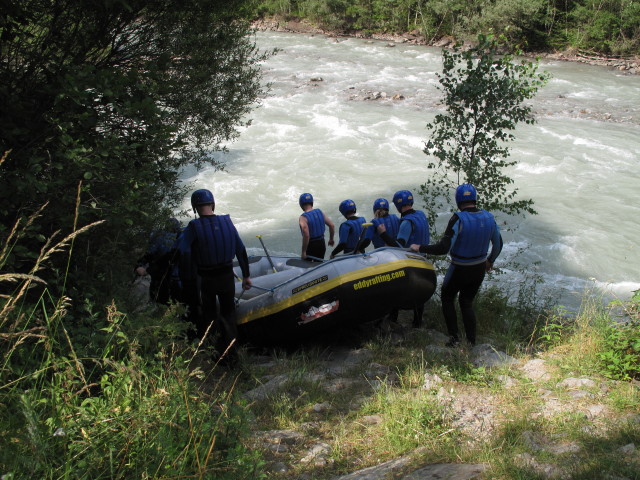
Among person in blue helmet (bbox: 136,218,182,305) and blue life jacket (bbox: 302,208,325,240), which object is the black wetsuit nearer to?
blue life jacket (bbox: 302,208,325,240)

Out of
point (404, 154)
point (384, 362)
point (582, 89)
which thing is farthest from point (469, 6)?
point (384, 362)

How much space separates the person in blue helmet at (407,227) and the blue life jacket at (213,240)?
6.50 ft

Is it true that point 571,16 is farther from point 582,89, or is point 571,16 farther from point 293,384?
point 293,384

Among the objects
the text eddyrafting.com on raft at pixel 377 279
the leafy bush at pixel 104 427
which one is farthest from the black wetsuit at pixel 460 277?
the leafy bush at pixel 104 427

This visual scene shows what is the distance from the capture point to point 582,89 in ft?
75.3

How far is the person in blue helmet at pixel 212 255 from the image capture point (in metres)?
4.91

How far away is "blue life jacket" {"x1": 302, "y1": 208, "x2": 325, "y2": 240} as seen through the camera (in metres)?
7.21

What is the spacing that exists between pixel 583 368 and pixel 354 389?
1.91m

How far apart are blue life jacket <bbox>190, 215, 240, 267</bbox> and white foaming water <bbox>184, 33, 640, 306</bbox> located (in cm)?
531

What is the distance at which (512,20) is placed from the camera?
29812 mm

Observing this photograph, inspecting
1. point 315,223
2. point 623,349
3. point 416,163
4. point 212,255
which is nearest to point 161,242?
point 212,255

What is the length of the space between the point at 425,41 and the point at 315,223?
29036 mm

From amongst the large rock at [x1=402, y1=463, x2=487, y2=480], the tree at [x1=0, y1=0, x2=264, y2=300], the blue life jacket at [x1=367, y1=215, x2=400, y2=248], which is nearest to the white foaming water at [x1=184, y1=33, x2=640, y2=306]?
the blue life jacket at [x1=367, y1=215, x2=400, y2=248]

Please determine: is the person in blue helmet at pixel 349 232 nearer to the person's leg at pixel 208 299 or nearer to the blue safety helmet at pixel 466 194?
the blue safety helmet at pixel 466 194
